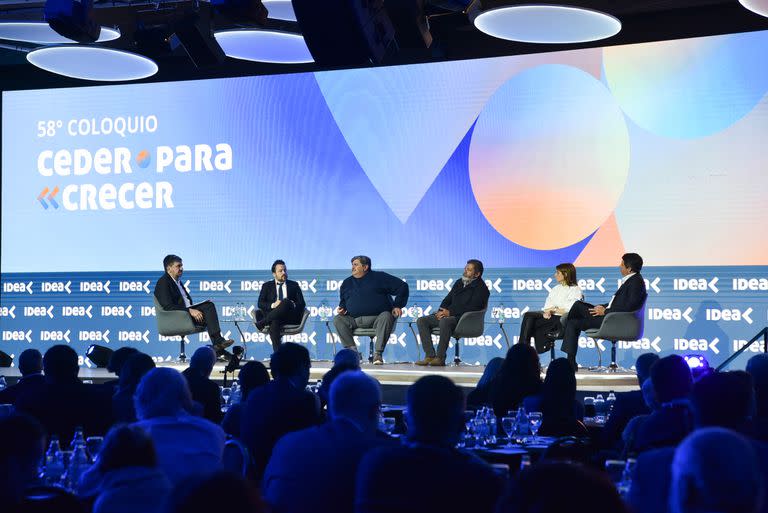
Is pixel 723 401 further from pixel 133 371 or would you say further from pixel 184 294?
pixel 184 294

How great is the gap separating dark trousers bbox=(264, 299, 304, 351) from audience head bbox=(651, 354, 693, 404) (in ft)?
21.5

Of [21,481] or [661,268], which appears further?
[661,268]

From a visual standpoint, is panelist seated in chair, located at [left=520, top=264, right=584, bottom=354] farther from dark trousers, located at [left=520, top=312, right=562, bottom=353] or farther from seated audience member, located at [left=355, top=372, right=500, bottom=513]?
seated audience member, located at [left=355, top=372, right=500, bottom=513]

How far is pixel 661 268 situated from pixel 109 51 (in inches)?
219

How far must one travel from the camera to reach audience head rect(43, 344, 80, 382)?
4.70 meters

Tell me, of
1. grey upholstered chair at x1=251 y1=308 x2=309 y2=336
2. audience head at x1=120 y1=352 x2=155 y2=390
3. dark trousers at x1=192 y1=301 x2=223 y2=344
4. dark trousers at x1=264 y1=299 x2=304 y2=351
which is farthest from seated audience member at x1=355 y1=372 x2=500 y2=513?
dark trousers at x1=192 y1=301 x2=223 y2=344

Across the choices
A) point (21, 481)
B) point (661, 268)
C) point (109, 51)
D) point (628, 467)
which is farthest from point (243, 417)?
point (661, 268)

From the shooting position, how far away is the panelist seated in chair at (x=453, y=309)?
9.59 m

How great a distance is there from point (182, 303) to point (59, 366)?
18.0 ft

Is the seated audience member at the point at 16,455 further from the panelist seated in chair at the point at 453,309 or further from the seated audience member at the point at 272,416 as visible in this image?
the panelist seated in chair at the point at 453,309

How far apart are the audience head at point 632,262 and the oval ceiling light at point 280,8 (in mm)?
3665

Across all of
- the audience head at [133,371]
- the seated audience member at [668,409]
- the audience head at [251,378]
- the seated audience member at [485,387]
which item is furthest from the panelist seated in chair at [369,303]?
the seated audience member at [668,409]

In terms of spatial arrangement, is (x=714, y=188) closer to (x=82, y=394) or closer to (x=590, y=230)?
(x=590, y=230)

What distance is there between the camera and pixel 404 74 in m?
10.6
